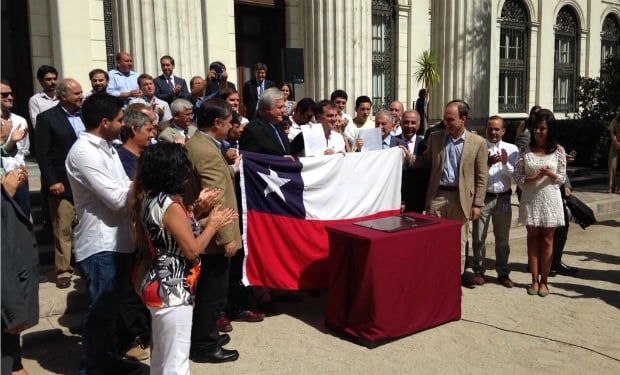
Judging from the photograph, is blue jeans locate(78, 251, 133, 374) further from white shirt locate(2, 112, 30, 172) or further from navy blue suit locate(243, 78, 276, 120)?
navy blue suit locate(243, 78, 276, 120)

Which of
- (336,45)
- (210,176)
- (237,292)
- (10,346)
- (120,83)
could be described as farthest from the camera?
(336,45)

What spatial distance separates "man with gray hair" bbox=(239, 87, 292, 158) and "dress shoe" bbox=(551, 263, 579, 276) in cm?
384

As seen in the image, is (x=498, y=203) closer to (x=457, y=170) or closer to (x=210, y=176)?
(x=457, y=170)

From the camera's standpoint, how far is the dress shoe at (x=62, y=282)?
5.41 metres

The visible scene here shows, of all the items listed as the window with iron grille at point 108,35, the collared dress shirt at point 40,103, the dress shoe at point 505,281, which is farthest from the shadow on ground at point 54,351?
the window with iron grille at point 108,35

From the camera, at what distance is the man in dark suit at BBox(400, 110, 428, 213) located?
6078 millimetres

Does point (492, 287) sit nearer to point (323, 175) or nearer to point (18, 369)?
point (323, 175)

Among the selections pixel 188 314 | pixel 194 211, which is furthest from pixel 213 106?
pixel 188 314

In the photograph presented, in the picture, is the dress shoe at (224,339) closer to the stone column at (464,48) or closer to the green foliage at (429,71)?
the green foliage at (429,71)

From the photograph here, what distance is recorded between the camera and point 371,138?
5.70 metres

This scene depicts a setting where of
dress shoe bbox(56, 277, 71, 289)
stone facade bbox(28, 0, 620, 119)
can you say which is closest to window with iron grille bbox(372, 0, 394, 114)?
stone facade bbox(28, 0, 620, 119)

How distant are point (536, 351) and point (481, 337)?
0.46 metres

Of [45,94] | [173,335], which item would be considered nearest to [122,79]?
[45,94]

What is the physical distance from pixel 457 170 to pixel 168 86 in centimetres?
440
